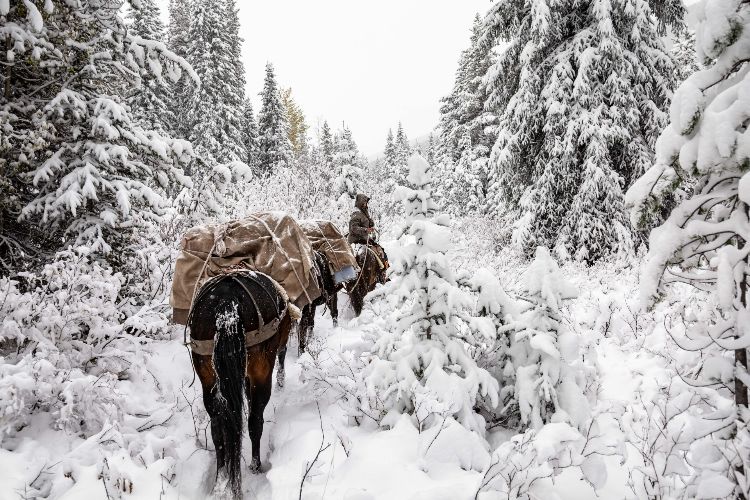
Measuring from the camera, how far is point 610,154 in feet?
33.6

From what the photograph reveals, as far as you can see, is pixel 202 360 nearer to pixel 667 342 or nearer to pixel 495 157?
pixel 667 342

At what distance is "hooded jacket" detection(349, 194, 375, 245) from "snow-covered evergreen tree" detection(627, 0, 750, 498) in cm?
544

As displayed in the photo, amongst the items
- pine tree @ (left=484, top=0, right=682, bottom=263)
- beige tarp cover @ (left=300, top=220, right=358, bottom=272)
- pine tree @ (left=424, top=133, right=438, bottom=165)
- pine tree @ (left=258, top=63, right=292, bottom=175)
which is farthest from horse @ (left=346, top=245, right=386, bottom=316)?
pine tree @ (left=258, top=63, right=292, bottom=175)

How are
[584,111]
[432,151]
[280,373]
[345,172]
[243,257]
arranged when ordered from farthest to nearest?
1. [432,151]
2. [345,172]
3. [584,111]
4. [280,373]
5. [243,257]

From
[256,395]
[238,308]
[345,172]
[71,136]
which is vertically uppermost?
[345,172]

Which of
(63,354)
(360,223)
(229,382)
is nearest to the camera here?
(229,382)

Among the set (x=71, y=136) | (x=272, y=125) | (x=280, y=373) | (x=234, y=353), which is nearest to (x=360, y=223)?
(x=280, y=373)

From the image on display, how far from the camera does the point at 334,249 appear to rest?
20.1ft

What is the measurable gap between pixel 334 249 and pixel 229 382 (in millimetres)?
3191

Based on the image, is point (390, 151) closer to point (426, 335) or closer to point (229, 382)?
point (426, 335)

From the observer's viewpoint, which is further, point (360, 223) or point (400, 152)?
point (400, 152)

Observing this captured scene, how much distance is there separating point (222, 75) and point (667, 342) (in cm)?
2594

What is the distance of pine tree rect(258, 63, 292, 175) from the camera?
1175 inches

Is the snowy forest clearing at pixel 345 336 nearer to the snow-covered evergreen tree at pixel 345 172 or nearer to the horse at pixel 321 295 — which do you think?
the horse at pixel 321 295
